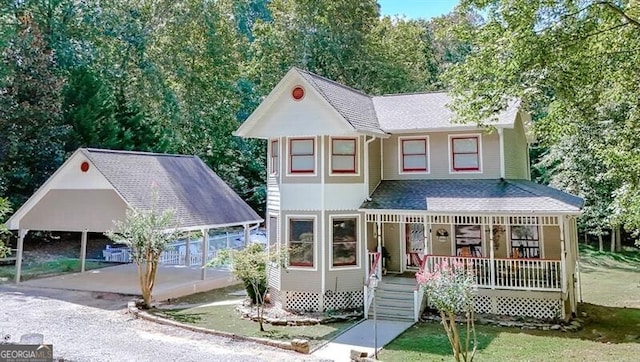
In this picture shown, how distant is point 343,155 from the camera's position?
16734 millimetres

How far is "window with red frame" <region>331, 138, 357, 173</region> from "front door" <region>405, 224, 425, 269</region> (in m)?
3.61

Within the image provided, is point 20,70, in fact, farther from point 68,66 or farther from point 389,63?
point 389,63

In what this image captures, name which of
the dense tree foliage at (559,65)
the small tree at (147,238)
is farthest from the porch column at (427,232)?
the small tree at (147,238)

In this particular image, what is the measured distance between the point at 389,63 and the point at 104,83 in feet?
71.6

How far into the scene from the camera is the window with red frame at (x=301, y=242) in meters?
16.4

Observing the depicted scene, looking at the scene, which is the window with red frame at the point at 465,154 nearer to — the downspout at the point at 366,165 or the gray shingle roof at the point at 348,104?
the gray shingle roof at the point at 348,104

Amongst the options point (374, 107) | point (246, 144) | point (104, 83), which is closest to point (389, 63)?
point (246, 144)

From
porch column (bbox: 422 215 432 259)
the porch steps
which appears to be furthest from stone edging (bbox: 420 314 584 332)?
porch column (bbox: 422 215 432 259)

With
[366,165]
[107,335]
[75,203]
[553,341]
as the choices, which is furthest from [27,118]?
[553,341]

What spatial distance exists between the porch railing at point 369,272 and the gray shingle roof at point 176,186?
776 cm

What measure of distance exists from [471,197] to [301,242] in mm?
6243

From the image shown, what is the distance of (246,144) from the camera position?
4078 centimetres

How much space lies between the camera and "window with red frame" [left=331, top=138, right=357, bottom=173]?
54.4 feet

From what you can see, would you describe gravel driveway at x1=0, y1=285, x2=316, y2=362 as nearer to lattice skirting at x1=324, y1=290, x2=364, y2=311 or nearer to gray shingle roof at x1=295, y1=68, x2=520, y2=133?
lattice skirting at x1=324, y1=290, x2=364, y2=311
